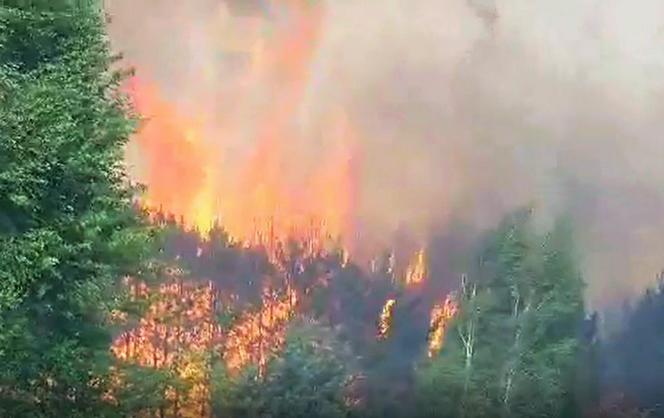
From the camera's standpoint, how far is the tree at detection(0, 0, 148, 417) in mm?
7281

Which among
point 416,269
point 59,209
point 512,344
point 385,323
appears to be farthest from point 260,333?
point 59,209

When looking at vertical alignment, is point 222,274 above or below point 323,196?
below

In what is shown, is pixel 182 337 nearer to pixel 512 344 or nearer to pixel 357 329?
pixel 357 329

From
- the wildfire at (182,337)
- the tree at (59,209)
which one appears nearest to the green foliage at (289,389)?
the wildfire at (182,337)

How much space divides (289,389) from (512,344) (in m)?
2.33

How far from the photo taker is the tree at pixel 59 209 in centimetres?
728

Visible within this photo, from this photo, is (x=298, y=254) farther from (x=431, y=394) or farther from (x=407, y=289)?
(x=431, y=394)

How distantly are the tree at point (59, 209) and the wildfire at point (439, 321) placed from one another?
3.15 m

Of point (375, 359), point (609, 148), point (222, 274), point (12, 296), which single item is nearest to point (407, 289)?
point (375, 359)

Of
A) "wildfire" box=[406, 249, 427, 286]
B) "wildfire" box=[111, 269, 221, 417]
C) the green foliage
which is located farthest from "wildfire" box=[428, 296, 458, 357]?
"wildfire" box=[111, 269, 221, 417]

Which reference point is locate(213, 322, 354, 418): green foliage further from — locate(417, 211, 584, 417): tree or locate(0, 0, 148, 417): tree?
locate(0, 0, 148, 417): tree

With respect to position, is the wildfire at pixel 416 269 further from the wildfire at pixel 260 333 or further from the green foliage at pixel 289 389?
the wildfire at pixel 260 333

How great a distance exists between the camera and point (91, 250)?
786 centimetres

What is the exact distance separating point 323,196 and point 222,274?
1481mm
